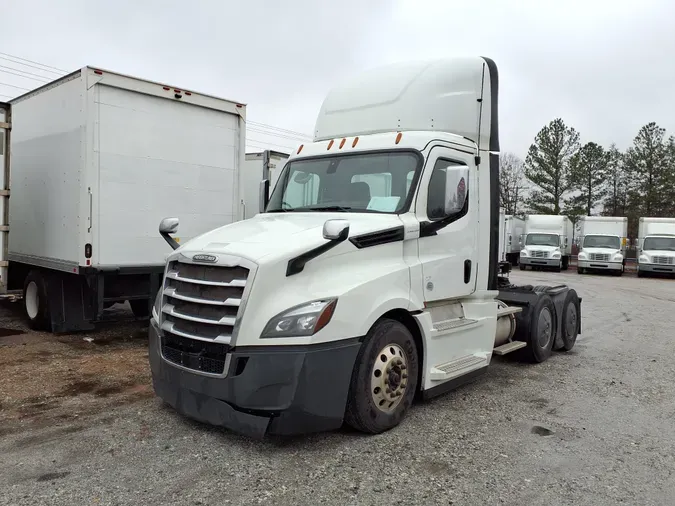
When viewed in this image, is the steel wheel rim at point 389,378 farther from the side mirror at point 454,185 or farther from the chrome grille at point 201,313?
the side mirror at point 454,185

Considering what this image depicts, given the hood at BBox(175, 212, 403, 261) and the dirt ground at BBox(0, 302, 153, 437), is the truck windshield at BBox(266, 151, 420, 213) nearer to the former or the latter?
the hood at BBox(175, 212, 403, 261)

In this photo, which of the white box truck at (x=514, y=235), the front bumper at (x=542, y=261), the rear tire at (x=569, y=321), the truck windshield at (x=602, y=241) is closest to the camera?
the rear tire at (x=569, y=321)

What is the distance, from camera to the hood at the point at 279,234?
429 cm

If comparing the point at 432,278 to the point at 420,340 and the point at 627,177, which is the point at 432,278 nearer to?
the point at 420,340

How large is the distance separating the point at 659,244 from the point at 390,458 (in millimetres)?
28555

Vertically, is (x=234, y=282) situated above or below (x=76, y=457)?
above

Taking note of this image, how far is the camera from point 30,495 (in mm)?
3555

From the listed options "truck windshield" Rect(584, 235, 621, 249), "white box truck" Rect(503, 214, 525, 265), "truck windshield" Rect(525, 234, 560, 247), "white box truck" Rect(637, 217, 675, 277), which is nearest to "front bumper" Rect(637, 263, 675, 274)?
"white box truck" Rect(637, 217, 675, 277)


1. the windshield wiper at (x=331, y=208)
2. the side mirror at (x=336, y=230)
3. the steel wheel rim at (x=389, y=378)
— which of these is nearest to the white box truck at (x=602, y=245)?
the windshield wiper at (x=331, y=208)

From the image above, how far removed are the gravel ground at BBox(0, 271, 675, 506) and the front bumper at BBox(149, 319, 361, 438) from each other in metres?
0.29

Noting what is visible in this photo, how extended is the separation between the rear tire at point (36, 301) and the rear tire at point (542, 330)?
23.3 feet

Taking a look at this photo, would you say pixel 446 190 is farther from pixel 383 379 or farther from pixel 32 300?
pixel 32 300

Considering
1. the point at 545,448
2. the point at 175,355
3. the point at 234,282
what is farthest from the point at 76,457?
the point at 545,448

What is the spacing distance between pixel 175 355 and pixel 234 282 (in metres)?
0.88
